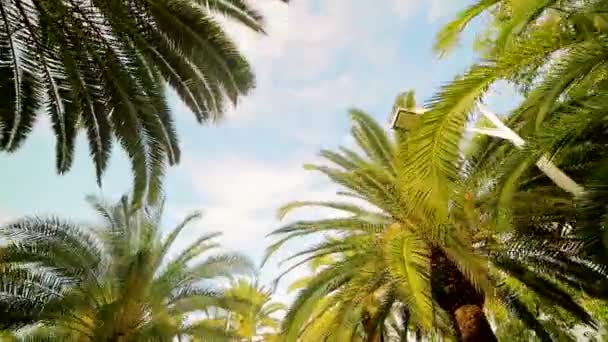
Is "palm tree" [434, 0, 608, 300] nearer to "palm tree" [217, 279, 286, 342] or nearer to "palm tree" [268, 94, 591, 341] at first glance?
"palm tree" [268, 94, 591, 341]

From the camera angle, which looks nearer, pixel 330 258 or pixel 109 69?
pixel 109 69

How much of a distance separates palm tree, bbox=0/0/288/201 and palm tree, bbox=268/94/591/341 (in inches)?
132

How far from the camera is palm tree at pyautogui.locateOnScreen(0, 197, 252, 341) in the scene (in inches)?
406

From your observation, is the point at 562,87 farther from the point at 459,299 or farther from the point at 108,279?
the point at 108,279

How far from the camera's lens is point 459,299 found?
8.85 meters

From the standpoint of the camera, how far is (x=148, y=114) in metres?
6.64

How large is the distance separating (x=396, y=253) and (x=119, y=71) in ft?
15.2

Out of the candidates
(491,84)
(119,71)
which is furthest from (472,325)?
(119,71)

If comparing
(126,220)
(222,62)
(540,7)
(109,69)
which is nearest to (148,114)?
(109,69)

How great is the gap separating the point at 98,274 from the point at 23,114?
20.5ft

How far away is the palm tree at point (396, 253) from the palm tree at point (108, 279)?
373cm

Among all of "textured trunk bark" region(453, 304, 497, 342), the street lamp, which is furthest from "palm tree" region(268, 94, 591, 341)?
the street lamp

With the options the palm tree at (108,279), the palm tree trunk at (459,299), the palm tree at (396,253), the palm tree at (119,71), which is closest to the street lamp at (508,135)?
the palm tree at (396,253)

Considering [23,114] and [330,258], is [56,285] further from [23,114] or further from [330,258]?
[330,258]
